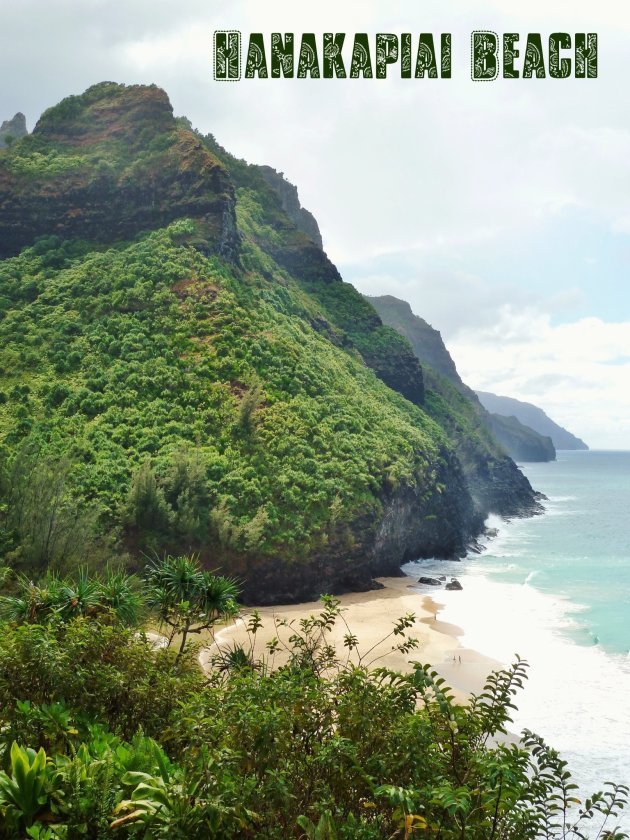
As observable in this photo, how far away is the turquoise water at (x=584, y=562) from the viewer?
1399 inches

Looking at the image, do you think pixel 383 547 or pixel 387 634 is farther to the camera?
pixel 383 547

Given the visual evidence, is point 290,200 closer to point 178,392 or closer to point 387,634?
point 178,392

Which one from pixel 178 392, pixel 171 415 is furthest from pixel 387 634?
pixel 178 392

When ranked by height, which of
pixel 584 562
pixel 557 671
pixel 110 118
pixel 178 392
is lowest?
pixel 584 562

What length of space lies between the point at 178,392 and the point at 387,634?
23.1m

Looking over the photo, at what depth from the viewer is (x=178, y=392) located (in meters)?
44.2

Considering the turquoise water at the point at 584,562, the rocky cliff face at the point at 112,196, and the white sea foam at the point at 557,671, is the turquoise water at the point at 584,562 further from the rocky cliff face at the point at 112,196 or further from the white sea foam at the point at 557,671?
the rocky cliff face at the point at 112,196

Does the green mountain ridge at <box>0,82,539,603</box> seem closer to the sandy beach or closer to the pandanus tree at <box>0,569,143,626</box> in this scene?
the sandy beach

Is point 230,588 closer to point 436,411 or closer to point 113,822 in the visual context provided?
point 113,822

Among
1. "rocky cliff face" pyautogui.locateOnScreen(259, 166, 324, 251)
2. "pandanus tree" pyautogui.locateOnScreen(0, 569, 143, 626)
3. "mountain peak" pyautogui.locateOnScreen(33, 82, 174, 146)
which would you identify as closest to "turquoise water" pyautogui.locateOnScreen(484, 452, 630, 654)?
"pandanus tree" pyautogui.locateOnScreen(0, 569, 143, 626)

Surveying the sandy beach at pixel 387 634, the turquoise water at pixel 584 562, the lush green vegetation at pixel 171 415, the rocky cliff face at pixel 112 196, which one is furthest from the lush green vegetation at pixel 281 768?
the rocky cliff face at pixel 112 196

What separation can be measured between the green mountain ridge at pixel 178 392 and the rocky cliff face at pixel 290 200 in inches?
1481

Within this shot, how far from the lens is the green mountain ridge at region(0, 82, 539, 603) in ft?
115

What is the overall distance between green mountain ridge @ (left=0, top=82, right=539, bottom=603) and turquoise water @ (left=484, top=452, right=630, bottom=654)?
709 centimetres
